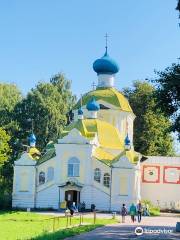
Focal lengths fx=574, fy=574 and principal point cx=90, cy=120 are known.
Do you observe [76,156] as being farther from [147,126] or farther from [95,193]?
[147,126]

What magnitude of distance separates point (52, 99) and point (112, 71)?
413 inches

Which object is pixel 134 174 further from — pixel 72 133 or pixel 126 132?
pixel 126 132

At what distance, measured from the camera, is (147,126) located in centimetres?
6384

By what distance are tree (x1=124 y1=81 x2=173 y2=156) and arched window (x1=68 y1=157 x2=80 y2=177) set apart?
18130 millimetres

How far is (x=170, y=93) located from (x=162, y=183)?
30.1 meters

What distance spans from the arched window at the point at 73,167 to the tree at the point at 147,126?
18130 millimetres

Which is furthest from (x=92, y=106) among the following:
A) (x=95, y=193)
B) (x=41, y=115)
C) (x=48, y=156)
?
(x=41, y=115)

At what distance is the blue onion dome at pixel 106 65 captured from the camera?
55.4m

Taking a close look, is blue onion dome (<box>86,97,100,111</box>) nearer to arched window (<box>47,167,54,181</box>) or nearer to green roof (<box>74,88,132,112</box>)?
green roof (<box>74,88,132,112</box>)

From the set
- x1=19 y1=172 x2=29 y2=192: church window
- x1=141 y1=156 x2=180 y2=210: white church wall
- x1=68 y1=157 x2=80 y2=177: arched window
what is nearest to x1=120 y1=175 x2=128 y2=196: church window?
x1=68 y1=157 x2=80 y2=177: arched window

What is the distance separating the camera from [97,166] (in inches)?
1831

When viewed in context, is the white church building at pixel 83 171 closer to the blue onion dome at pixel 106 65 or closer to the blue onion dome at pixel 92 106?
the blue onion dome at pixel 92 106

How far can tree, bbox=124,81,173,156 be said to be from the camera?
208ft

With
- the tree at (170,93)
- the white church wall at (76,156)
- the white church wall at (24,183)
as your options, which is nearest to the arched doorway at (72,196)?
the white church wall at (76,156)
